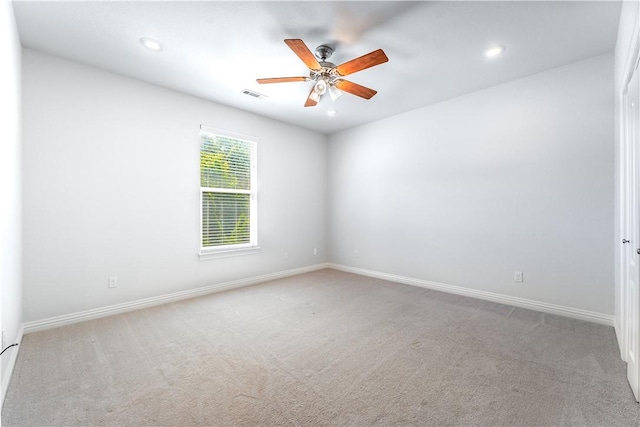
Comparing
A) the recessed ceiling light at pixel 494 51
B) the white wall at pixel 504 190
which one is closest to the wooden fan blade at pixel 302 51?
the recessed ceiling light at pixel 494 51

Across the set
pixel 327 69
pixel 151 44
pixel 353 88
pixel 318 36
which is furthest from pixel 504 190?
pixel 151 44

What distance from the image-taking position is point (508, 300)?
344 cm

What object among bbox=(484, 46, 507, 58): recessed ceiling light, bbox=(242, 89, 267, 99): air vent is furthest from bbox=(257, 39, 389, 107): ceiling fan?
bbox=(484, 46, 507, 58): recessed ceiling light

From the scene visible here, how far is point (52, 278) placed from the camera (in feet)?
9.30

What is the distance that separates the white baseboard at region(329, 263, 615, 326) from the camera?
288 centimetres

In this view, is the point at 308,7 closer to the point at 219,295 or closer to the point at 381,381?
the point at 381,381

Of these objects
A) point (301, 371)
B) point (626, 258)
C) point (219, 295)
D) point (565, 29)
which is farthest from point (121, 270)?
point (565, 29)

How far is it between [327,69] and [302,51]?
45cm

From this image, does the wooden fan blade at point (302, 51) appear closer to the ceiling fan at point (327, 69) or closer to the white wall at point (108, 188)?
the ceiling fan at point (327, 69)

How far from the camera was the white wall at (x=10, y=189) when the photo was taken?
73.2 inches

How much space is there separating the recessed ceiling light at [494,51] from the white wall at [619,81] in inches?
32.0

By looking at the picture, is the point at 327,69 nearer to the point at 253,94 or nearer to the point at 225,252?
the point at 253,94

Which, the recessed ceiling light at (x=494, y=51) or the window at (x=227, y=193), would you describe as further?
the window at (x=227, y=193)

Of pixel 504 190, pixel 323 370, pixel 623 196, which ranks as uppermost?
pixel 504 190
